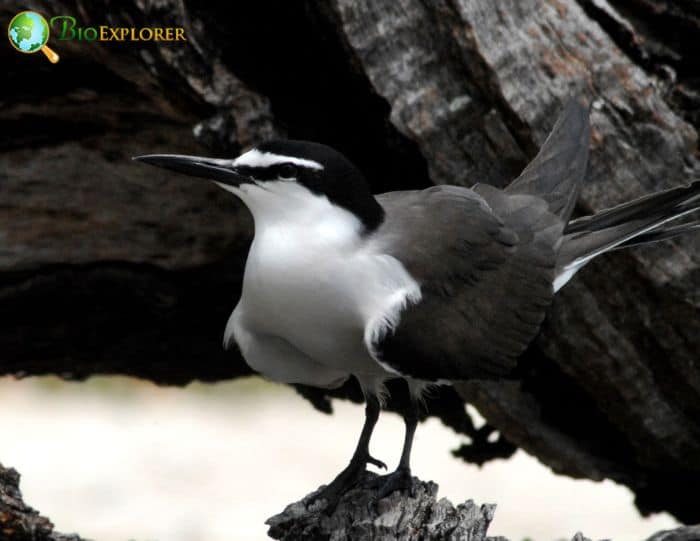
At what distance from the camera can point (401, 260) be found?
14.6 ft

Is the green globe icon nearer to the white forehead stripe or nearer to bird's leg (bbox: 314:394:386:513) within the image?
the white forehead stripe

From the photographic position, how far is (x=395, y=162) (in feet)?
19.1

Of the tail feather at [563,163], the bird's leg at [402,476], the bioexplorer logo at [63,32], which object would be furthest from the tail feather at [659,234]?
the bioexplorer logo at [63,32]

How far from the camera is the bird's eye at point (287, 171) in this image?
4.23 m

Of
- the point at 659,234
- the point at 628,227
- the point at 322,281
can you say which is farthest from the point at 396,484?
the point at 659,234

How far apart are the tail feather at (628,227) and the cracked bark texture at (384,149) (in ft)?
1.19

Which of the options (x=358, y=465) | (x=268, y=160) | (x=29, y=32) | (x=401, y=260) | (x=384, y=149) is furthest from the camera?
(x=384, y=149)

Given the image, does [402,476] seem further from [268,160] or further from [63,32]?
[63,32]

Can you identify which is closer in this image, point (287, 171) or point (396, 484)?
point (287, 171)

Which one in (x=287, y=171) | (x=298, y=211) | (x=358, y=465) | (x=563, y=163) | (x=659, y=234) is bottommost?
(x=358, y=465)

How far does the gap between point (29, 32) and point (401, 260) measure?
233 centimetres

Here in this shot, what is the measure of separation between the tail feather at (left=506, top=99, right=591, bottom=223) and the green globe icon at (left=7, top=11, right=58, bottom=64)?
233 centimetres

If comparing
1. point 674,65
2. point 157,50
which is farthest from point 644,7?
point 157,50

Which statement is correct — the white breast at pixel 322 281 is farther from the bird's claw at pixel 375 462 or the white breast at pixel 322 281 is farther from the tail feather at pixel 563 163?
the tail feather at pixel 563 163
